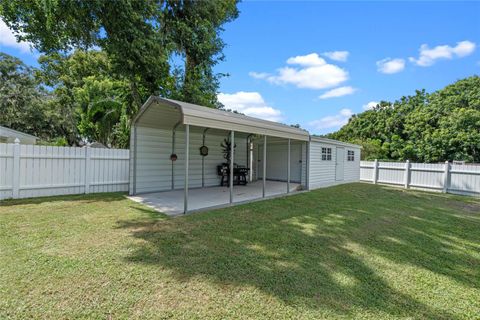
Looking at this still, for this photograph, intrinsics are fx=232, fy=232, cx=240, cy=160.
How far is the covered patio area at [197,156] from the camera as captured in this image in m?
5.98

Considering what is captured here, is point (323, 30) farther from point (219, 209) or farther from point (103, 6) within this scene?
point (219, 209)

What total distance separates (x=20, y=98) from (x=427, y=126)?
3283 cm

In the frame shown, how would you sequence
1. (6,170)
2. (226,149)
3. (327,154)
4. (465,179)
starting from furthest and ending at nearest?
(327,154)
(226,149)
(465,179)
(6,170)

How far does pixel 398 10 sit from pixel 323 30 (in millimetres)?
2735

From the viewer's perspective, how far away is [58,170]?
6758mm

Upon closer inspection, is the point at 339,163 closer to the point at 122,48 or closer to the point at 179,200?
the point at 179,200

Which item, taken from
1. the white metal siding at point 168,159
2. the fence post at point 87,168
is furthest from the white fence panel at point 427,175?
the fence post at point 87,168

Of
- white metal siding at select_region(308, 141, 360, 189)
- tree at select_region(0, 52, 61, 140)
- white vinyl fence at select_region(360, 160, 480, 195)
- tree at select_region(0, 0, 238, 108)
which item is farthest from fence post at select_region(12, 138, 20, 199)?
tree at select_region(0, 52, 61, 140)

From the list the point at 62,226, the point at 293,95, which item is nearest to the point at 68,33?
the point at 62,226

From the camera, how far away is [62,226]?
4184mm

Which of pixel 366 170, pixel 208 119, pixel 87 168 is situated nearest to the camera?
pixel 208 119

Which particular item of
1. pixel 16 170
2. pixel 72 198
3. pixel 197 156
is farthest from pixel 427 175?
pixel 16 170

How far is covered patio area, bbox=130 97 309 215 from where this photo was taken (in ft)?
19.6

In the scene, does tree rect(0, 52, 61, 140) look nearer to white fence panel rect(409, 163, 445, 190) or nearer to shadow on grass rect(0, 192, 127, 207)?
shadow on grass rect(0, 192, 127, 207)
